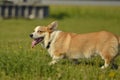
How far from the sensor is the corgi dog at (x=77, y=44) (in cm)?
923

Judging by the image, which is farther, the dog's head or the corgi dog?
the dog's head

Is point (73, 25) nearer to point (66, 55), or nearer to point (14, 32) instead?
point (14, 32)

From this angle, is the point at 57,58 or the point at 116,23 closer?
the point at 57,58

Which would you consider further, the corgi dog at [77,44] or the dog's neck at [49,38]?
the dog's neck at [49,38]

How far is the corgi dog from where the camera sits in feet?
30.3

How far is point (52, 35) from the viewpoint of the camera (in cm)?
985

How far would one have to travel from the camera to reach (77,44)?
9.70 m

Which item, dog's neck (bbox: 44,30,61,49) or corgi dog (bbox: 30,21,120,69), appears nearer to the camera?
corgi dog (bbox: 30,21,120,69)

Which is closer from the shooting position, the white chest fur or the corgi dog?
the corgi dog

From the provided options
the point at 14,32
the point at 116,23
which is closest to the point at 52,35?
the point at 14,32

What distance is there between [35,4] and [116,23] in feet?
17.3

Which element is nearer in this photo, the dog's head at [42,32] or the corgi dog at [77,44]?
the corgi dog at [77,44]

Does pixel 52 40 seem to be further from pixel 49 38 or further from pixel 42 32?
pixel 42 32

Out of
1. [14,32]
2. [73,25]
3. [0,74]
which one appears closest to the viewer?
[0,74]
